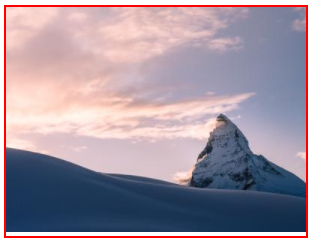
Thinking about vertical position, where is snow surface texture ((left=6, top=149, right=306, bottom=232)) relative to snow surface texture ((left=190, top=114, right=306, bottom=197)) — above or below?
below

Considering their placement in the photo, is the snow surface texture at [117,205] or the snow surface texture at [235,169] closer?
the snow surface texture at [117,205]

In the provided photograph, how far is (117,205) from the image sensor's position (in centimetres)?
1525

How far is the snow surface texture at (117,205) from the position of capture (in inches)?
511

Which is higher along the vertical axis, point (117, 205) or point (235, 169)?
point (235, 169)

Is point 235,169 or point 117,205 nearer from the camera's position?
point 117,205

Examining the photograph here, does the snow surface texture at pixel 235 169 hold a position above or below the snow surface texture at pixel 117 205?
above

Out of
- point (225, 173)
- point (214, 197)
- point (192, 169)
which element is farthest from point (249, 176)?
point (214, 197)

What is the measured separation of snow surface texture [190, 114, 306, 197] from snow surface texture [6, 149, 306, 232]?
393 feet

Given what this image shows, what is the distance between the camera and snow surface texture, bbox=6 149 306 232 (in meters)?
13.0

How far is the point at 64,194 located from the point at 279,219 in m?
8.07

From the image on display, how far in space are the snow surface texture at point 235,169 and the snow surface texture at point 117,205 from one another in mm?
119701

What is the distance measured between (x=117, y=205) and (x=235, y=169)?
132 metres

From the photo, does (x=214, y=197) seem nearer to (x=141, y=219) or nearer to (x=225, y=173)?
(x=141, y=219)

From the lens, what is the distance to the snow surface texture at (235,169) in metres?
139
